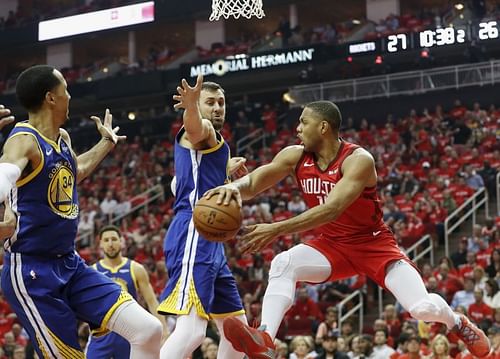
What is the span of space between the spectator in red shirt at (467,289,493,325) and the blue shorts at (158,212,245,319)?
19.5 ft

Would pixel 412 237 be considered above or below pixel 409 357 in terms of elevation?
above

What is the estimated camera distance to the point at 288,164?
624 cm

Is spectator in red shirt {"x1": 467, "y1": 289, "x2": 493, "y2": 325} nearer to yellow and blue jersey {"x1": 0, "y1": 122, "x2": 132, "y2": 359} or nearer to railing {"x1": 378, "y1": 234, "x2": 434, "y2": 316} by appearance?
railing {"x1": 378, "y1": 234, "x2": 434, "y2": 316}

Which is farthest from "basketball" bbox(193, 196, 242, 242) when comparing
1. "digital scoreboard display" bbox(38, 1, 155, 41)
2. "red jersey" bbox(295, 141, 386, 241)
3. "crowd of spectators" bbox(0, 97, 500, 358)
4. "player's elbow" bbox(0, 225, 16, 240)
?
"digital scoreboard display" bbox(38, 1, 155, 41)

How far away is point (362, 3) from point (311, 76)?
5.67m

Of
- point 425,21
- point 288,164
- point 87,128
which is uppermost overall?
point 425,21

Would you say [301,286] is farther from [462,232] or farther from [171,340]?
[171,340]

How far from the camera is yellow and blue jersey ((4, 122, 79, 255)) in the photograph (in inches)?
198

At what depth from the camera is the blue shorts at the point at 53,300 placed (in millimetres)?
5000

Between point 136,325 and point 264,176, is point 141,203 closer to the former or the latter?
point 264,176

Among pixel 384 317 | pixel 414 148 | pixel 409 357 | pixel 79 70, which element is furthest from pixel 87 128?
pixel 409 357

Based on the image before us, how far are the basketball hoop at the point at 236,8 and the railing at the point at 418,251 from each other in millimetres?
5203

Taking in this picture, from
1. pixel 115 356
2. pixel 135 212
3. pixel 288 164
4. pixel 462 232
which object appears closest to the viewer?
pixel 288 164

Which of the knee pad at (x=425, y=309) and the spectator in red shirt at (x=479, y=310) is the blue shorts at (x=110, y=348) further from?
the spectator in red shirt at (x=479, y=310)
